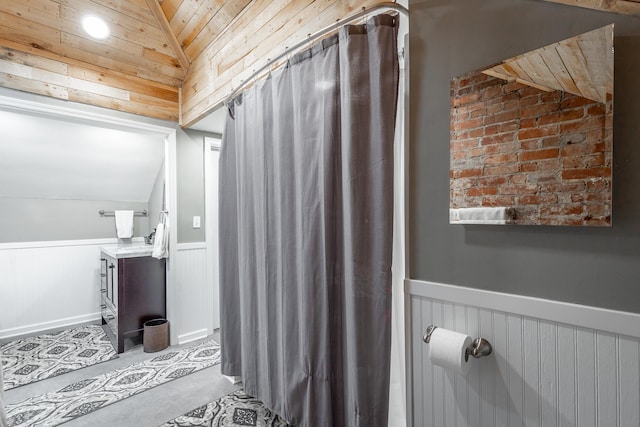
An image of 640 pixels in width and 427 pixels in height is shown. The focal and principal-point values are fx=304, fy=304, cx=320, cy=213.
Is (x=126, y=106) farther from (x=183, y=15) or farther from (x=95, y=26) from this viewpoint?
(x=183, y=15)

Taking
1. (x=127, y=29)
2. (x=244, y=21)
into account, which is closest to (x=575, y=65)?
(x=244, y=21)

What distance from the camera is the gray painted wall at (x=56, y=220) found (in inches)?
117

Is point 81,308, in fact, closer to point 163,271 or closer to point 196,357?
point 163,271

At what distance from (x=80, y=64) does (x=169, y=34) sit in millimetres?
699

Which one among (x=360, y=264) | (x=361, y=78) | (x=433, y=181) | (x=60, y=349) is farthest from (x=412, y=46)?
(x=60, y=349)

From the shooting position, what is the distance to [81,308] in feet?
10.8

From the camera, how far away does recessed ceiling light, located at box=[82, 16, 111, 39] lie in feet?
7.02

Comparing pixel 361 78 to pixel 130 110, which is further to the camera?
pixel 130 110

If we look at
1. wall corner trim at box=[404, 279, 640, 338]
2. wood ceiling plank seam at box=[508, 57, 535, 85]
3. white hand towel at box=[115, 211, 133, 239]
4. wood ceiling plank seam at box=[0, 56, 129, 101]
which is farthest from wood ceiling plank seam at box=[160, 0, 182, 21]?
wall corner trim at box=[404, 279, 640, 338]

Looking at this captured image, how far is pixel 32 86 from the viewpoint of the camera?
2141mm

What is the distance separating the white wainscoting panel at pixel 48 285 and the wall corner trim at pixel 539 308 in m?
3.65

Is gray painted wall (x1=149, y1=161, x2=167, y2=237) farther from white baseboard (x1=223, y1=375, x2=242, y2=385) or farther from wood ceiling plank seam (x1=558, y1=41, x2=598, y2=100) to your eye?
wood ceiling plank seam (x1=558, y1=41, x2=598, y2=100)

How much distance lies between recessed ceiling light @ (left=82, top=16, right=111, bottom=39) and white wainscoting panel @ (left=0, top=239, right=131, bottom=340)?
85.8 inches

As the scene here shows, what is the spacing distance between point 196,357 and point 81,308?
5.70ft
